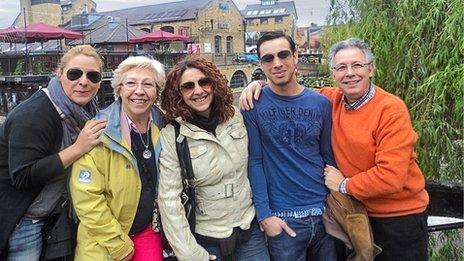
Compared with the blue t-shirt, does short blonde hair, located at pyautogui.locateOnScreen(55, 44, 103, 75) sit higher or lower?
higher

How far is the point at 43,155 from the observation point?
1666 mm

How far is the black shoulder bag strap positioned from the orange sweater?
0.64m

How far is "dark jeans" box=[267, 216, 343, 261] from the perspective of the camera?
1.90 meters

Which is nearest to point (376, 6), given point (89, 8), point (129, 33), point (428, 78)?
point (428, 78)

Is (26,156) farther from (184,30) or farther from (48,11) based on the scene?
(48,11)

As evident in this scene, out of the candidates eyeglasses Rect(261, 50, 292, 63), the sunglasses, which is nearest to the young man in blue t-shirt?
eyeglasses Rect(261, 50, 292, 63)

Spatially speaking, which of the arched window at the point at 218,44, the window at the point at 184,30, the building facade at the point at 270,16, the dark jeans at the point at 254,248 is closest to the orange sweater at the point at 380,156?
the dark jeans at the point at 254,248

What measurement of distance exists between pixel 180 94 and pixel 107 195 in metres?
0.50

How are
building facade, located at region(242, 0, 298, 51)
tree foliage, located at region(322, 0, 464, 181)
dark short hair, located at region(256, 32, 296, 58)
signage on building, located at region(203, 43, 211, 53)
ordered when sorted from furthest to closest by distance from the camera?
building facade, located at region(242, 0, 298, 51) < signage on building, located at region(203, 43, 211, 53) < tree foliage, located at region(322, 0, 464, 181) < dark short hair, located at region(256, 32, 296, 58)

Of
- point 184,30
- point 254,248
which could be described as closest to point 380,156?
point 254,248

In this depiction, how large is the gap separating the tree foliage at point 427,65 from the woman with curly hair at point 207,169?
1837mm

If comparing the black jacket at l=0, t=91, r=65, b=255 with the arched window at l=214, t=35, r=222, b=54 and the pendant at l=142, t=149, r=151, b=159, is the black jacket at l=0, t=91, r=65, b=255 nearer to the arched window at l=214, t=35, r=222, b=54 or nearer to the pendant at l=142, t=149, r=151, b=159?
the pendant at l=142, t=149, r=151, b=159

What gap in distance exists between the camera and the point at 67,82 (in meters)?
1.84

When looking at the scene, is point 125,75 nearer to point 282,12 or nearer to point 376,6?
point 376,6
